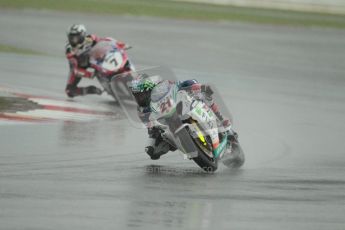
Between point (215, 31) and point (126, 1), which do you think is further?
point (126, 1)

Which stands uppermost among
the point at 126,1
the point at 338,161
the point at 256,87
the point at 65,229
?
the point at 65,229

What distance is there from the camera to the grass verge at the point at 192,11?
40750mm

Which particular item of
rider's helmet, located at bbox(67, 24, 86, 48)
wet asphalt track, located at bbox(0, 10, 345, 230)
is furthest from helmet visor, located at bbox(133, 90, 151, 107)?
rider's helmet, located at bbox(67, 24, 86, 48)

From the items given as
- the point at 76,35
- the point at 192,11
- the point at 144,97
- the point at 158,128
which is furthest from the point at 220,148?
the point at 192,11

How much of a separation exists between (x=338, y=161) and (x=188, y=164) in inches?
81.6

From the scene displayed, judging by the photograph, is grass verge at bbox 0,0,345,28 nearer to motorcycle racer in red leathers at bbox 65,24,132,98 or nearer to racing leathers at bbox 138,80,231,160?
motorcycle racer in red leathers at bbox 65,24,132,98

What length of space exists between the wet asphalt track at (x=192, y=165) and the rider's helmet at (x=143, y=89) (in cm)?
77

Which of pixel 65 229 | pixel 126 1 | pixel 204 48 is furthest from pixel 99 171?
pixel 126 1

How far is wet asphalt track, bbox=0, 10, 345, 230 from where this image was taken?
372 inches

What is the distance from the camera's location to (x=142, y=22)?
1491 inches

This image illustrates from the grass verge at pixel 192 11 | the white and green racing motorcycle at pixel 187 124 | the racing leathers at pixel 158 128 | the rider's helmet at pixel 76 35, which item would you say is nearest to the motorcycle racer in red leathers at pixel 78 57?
the rider's helmet at pixel 76 35

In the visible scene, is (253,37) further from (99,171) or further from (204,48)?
(99,171)

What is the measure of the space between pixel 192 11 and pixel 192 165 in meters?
30.2

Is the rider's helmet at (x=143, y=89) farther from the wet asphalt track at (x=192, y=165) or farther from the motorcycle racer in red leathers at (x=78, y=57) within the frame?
the motorcycle racer in red leathers at (x=78, y=57)
